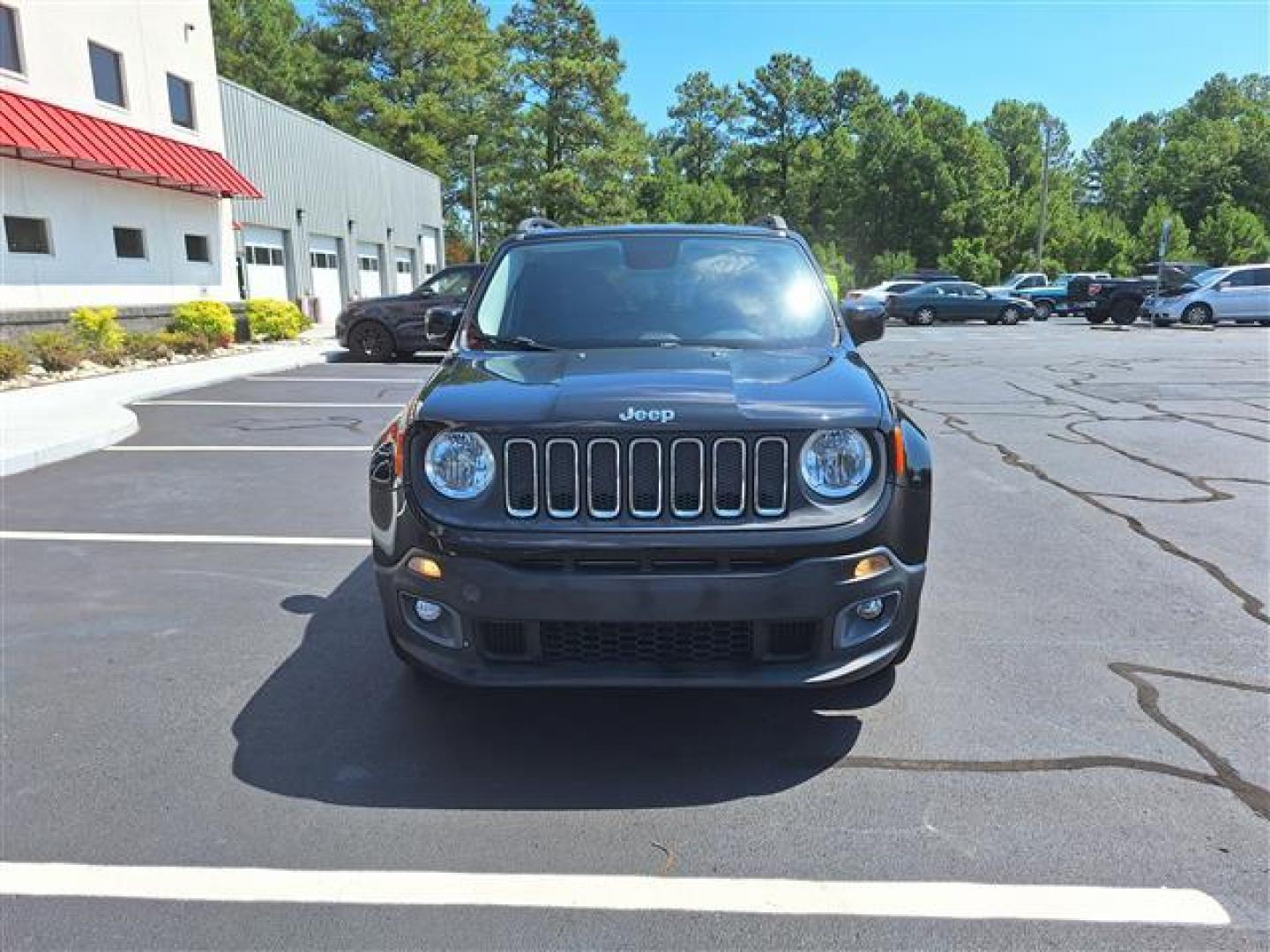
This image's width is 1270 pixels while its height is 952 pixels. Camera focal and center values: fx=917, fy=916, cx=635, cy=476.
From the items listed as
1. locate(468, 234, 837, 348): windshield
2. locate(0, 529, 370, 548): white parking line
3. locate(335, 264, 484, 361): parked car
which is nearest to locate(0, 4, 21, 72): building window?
locate(335, 264, 484, 361): parked car

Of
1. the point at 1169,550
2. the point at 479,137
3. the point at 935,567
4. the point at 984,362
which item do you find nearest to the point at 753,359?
the point at 935,567

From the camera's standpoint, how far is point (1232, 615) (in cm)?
452

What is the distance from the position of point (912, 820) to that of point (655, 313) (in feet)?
7.69

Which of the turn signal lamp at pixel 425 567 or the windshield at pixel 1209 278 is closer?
the turn signal lamp at pixel 425 567

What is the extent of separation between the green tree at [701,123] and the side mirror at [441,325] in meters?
82.5

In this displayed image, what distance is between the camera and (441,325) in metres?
4.94

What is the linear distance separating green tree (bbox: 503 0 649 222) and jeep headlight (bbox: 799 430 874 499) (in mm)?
55219

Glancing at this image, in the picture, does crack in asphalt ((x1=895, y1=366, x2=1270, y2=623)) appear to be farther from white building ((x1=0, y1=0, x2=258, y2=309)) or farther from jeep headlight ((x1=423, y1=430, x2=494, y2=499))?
white building ((x1=0, y1=0, x2=258, y2=309))

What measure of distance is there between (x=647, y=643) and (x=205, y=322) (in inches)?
730

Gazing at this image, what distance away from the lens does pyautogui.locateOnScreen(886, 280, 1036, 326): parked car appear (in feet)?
106

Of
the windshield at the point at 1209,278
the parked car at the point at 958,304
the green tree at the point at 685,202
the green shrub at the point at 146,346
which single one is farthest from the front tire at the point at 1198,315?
the green tree at the point at 685,202

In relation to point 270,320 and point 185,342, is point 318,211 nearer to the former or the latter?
point 270,320

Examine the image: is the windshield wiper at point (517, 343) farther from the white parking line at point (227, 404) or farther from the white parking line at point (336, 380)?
the white parking line at point (336, 380)

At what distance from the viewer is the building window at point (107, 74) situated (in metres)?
18.3
